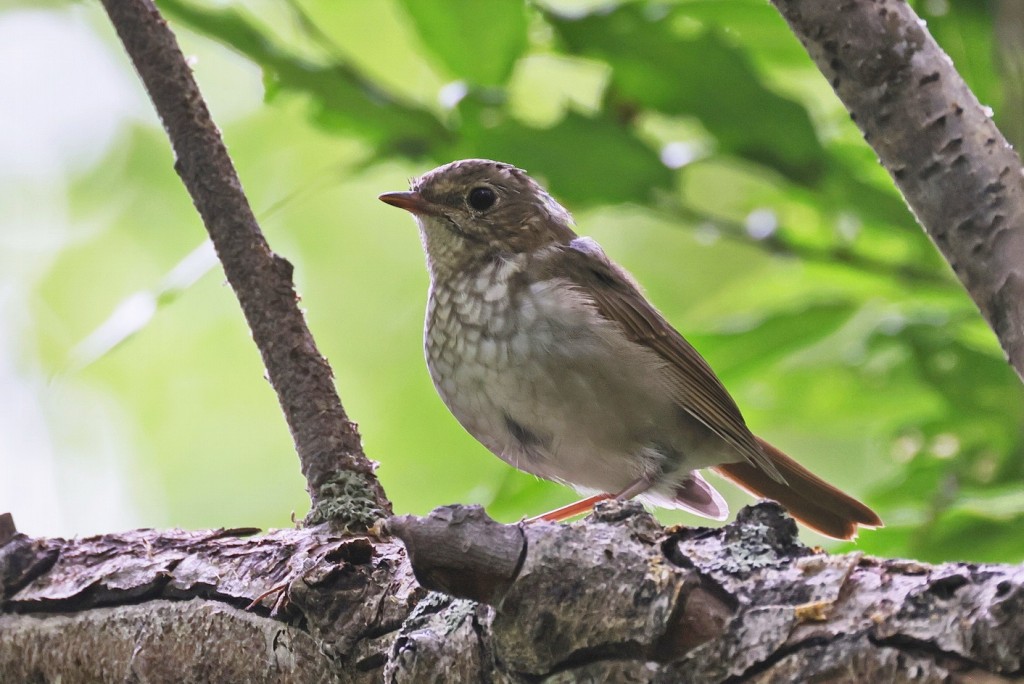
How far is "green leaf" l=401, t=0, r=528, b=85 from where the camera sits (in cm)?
315

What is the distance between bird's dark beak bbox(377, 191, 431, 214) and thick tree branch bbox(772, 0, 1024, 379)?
1795mm

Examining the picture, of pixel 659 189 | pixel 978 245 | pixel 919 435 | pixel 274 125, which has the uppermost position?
pixel 274 125

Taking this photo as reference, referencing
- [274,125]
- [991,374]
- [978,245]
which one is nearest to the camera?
[978,245]

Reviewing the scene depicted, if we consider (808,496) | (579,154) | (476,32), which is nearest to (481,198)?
(579,154)

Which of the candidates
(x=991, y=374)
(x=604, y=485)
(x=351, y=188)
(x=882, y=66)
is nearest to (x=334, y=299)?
(x=351, y=188)

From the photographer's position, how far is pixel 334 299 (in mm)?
7289

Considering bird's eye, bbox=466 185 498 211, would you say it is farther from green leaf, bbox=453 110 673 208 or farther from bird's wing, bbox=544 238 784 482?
green leaf, bbox=453 110 673 208

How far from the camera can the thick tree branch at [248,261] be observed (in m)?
2.81

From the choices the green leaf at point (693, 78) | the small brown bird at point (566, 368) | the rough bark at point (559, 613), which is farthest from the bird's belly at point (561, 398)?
the rough bark at point (559, 613)

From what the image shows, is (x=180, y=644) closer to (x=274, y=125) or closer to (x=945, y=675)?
(x=945, y=675)

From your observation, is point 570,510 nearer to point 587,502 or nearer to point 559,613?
point 587,502

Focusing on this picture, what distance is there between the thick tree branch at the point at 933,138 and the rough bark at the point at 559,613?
1.44 feet

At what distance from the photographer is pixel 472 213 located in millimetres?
3721

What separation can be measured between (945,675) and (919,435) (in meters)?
2.12
